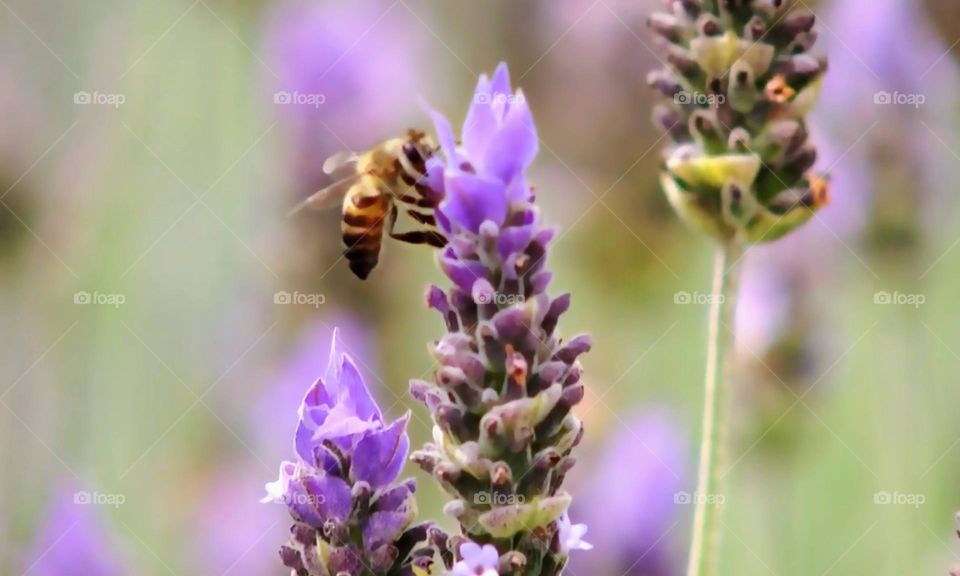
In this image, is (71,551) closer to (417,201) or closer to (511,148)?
(417,201)

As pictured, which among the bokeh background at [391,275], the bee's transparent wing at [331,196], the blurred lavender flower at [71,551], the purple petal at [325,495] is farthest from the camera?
the bokeh background at [391,275]

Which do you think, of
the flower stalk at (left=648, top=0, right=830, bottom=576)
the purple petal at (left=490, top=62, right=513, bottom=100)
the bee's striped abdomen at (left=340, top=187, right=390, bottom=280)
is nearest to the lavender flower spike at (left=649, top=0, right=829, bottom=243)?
the flower stalk at (left=648, top=0, right=830, bottom=576)

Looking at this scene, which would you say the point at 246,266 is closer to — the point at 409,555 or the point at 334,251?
the point at 334,251

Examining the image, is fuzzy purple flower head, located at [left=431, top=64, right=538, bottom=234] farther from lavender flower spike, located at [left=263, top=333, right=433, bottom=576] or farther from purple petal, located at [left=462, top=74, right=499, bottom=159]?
lavender flower spike, located at [left=263, top=333, right=433, bottom=576]

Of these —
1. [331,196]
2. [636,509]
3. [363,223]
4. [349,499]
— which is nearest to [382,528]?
[349,499]

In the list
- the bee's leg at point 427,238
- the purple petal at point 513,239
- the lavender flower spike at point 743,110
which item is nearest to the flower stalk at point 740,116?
the lavender flower spike at point 743,110

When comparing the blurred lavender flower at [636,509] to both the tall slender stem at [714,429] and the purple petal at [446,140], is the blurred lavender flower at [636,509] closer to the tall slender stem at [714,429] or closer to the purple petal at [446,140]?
the tall slender stem at [714,429]
